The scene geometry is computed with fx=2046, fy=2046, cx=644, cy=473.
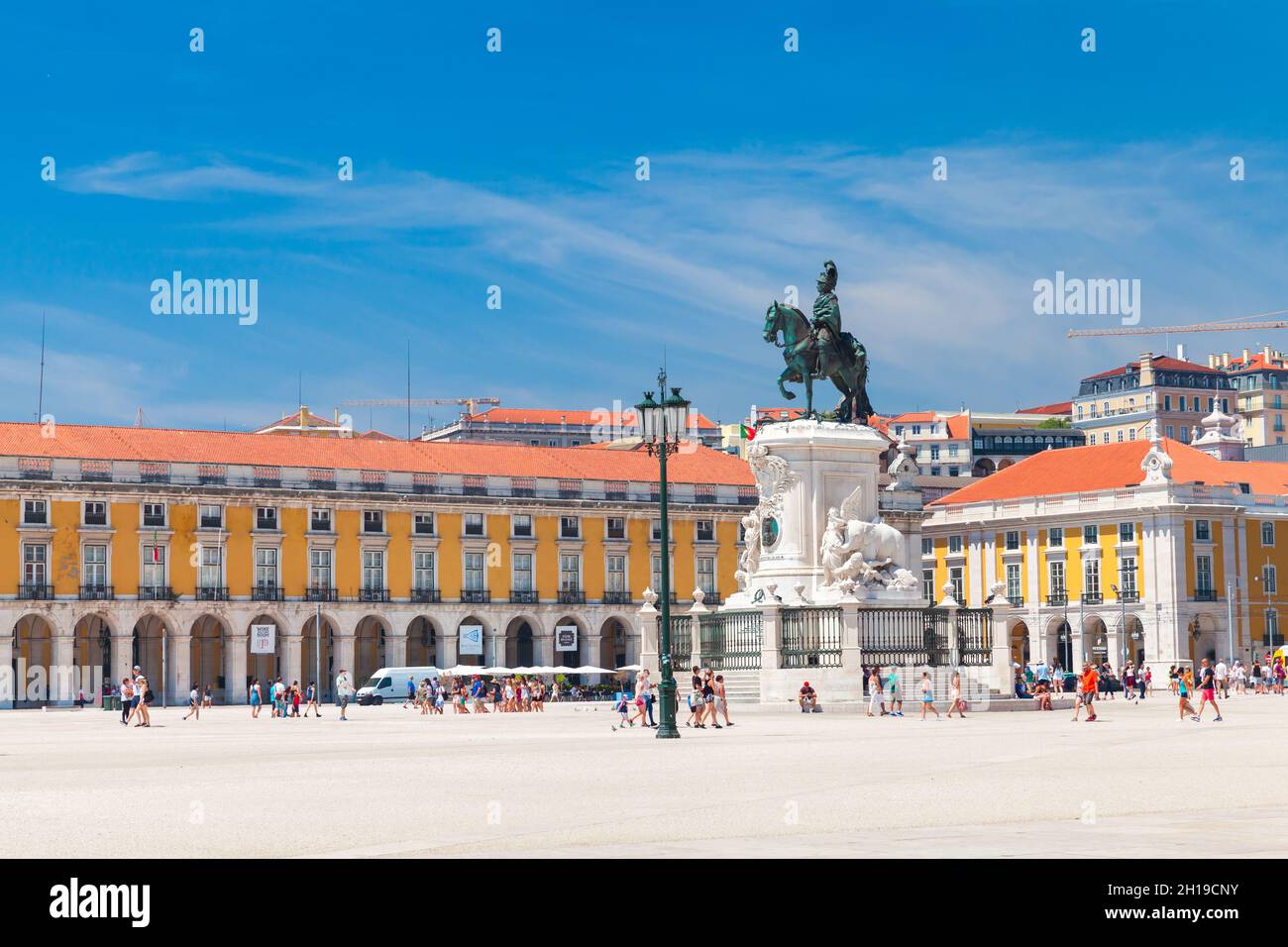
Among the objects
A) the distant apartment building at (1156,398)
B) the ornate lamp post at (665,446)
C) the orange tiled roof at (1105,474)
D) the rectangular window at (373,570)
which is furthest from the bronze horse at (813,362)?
the distant apartment building at (1156,398)

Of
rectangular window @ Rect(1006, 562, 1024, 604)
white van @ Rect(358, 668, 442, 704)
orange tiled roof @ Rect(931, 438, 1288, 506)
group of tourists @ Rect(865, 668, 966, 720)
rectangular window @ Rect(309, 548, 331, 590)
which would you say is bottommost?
white van @ Rect(358, 668, 442, 704)

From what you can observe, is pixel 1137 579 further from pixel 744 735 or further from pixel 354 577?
pixel 744 735

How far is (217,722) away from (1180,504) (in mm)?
48831

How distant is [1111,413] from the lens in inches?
5659

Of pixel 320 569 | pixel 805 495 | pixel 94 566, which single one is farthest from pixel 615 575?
pixel 805 495

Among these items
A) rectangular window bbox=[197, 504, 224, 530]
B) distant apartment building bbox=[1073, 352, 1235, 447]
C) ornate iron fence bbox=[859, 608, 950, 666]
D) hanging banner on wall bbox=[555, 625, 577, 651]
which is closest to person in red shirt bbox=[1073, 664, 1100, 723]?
ornate iron fence bbox=[859, 608, 950, 666]

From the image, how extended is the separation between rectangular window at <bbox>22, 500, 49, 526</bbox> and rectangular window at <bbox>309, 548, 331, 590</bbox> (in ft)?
33.8

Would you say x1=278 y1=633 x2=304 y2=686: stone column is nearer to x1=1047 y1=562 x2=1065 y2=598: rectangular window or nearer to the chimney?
x1=1047 y1=562 x2=1065 y2=598: rectangular window

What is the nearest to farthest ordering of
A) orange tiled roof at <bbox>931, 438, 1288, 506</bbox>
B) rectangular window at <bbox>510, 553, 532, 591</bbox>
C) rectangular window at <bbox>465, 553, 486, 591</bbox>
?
rectangular window at <bbox>465, 553, 486, 591</bbox>, rectangular window at <bbox>510, 553, 532, 591</bbox>, orange tiled roof at <bbox>931, 438, 1288, 506</bbox>

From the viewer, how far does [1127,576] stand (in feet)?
277

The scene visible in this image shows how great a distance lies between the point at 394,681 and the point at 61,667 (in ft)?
39.3

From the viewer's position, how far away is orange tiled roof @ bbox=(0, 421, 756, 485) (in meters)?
75.3

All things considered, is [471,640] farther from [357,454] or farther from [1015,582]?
[1015,582]
